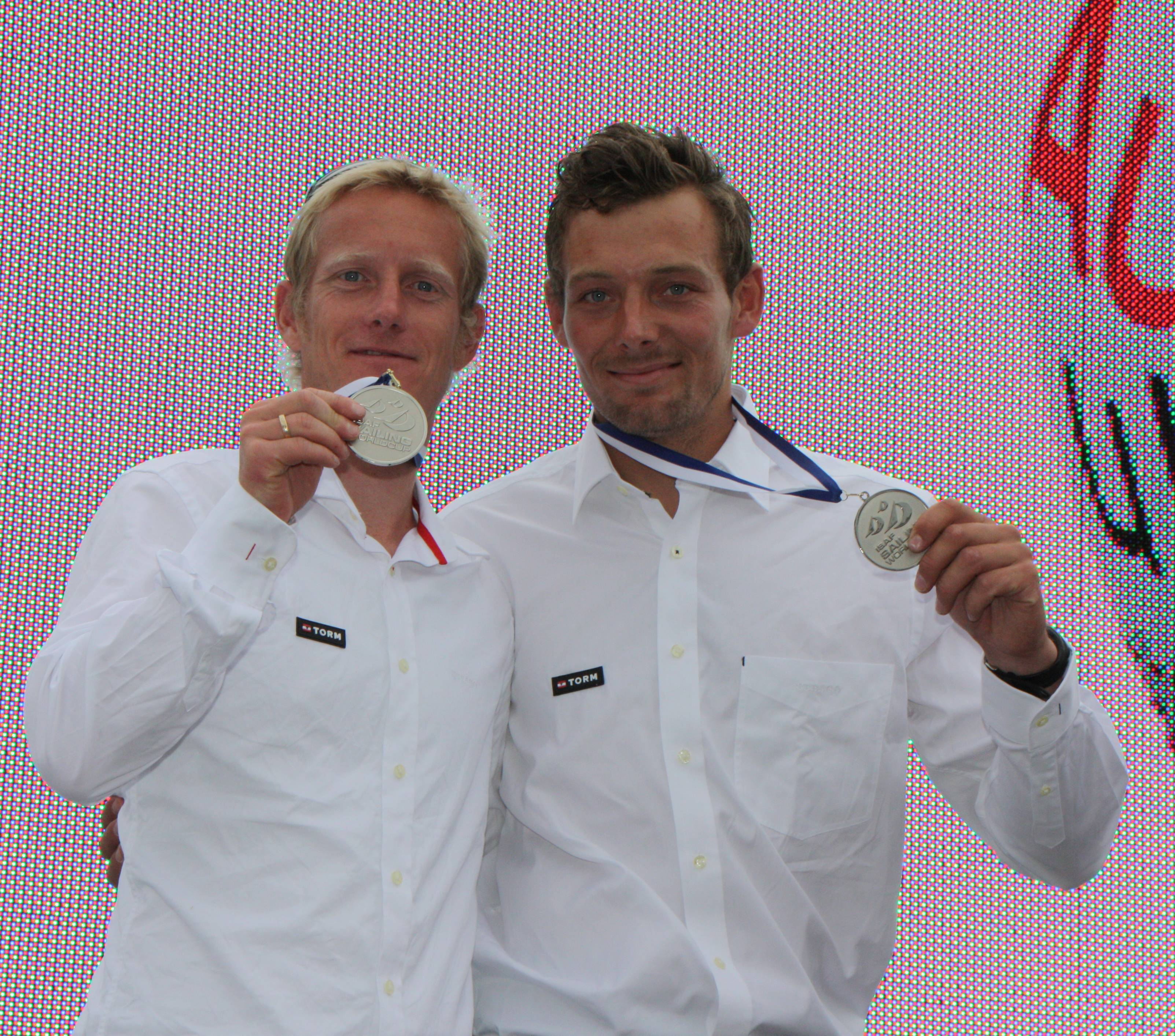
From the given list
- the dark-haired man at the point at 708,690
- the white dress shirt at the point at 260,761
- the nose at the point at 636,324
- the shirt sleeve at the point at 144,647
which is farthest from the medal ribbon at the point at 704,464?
the shirt sleeve at the point at 144,647

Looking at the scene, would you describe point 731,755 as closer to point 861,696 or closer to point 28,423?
point 861,696

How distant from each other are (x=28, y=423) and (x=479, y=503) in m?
0.85

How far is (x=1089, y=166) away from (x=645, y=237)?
3.98 feet

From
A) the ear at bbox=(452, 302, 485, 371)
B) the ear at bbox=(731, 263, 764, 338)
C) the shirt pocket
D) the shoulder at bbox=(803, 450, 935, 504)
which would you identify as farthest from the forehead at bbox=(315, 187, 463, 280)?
the shirt pocket

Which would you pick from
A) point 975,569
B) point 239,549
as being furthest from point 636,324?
point 239,549

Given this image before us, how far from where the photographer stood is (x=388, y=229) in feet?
6.20

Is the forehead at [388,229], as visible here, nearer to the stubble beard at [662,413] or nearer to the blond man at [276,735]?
the blond man at [276,735]

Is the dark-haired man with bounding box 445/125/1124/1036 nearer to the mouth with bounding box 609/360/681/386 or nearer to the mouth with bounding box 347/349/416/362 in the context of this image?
the mouth with bounding box 609/360/681/386

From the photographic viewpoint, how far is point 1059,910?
2303mm

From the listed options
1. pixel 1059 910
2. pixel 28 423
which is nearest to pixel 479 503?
pixel 28 423

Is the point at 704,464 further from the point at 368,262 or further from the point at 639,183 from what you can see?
the point at 368,262

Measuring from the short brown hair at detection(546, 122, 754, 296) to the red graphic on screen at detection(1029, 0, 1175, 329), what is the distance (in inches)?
31.6

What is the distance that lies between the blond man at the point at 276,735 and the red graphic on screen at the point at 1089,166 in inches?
64.1

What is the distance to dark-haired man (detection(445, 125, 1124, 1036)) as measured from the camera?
5.49ft
